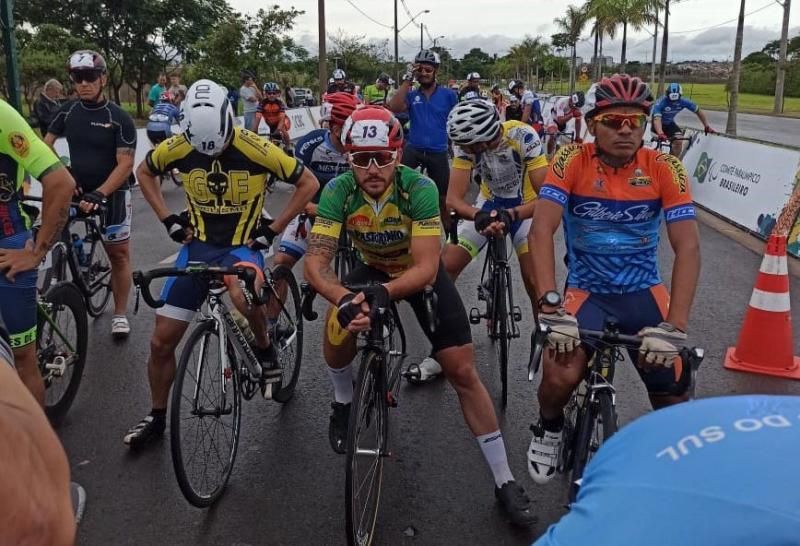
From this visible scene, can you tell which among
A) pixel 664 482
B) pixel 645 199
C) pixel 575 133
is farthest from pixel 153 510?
pixel 575 133

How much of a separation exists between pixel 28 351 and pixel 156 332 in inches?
26.0

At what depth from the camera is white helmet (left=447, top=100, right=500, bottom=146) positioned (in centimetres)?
487

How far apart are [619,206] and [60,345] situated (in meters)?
3.69

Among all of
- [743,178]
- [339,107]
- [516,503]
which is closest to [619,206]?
[516,503]

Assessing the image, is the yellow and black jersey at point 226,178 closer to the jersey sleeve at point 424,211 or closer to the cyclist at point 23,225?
the cyclist at point 23,225

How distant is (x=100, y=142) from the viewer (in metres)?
5.93

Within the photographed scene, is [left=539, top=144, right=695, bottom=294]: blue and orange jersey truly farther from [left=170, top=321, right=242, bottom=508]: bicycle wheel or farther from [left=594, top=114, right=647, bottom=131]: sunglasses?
[left=170, top=321, right=242, bottom=508]: bicycle wheel

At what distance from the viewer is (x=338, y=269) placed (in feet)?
21.9

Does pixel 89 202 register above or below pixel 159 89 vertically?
below

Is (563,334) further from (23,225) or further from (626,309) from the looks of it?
(23,225)

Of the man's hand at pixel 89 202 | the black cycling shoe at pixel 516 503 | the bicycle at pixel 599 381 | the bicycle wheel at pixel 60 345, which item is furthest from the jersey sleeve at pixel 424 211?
the man's hand at pixel 89 202

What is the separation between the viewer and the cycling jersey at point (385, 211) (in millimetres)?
3584

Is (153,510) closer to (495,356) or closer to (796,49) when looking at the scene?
(495,356)

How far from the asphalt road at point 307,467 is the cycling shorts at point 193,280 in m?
0.89
